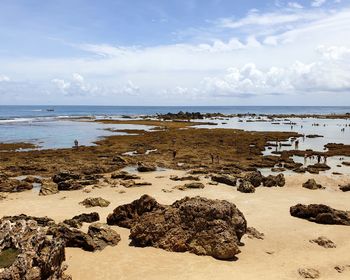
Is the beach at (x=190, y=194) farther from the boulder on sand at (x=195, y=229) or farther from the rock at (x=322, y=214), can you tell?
the rock at (x=322, y=214)

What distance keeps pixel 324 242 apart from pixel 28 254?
15.1m

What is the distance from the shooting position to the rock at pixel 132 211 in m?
22.6

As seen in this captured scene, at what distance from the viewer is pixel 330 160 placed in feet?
169

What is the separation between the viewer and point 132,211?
75.6 ft

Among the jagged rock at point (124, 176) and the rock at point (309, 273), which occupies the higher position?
the jagged rock at point (124, 176)

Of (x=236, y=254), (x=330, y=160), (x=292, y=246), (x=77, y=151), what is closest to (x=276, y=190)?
(x=292, y=246)

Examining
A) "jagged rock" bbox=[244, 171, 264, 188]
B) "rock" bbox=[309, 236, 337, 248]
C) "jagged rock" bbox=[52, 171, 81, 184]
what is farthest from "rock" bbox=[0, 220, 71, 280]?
"jagged rock" bbox=[244, 171, 264, 188]

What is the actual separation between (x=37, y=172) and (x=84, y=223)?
20.4 m

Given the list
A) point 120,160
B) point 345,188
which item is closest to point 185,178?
point 120,160

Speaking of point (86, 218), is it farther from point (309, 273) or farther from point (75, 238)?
point (309, 273)

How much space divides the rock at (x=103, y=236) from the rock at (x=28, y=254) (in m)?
4.40

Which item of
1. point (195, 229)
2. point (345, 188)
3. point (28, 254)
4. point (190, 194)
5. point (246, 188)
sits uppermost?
point (28, 254)

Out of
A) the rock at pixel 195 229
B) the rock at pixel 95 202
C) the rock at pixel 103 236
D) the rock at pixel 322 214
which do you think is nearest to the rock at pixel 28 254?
the rock at pixel 103 236

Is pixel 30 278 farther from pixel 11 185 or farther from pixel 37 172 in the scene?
pixel 37 172
